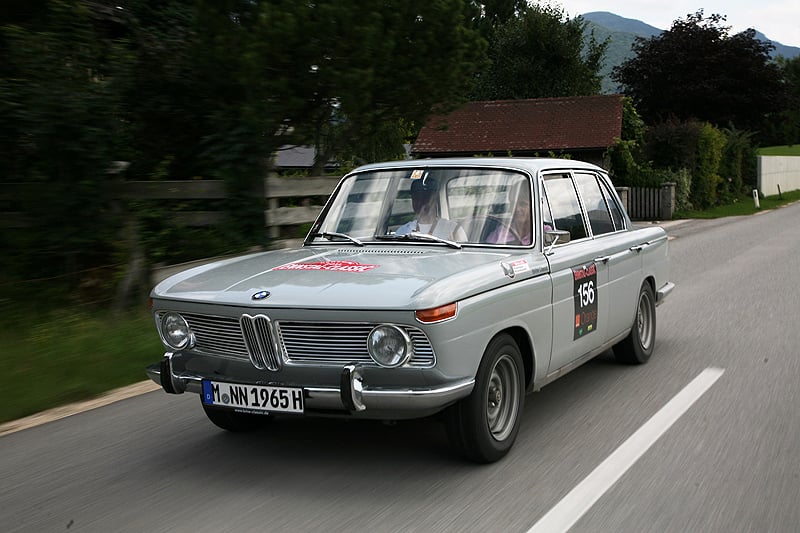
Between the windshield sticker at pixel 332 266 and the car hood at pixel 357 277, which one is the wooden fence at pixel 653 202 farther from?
the windshield sticker at pixel 332 266

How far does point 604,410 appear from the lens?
19.5 ft

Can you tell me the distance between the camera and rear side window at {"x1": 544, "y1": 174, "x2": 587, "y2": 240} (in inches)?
239

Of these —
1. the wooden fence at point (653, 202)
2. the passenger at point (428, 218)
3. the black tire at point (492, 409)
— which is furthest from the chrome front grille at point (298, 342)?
the wooden fence at point (653, 202)

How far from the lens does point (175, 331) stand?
16.5 ft

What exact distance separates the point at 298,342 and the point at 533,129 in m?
35.5

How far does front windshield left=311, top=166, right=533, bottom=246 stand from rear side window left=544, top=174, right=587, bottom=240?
1.06 ft

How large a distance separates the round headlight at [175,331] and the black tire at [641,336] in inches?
148

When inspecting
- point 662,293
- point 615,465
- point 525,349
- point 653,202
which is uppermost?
point 525,349

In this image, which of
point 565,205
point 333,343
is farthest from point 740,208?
point 333,343

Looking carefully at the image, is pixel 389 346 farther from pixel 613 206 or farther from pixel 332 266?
pixel 613 206

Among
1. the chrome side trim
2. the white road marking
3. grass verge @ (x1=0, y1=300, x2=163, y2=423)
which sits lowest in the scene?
the white road marking

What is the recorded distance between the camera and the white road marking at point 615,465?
399 cm

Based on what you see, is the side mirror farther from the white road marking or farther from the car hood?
the white road marking

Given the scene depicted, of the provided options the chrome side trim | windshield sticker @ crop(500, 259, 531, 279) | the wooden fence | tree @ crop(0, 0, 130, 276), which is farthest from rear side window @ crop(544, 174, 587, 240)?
the wooden fence
